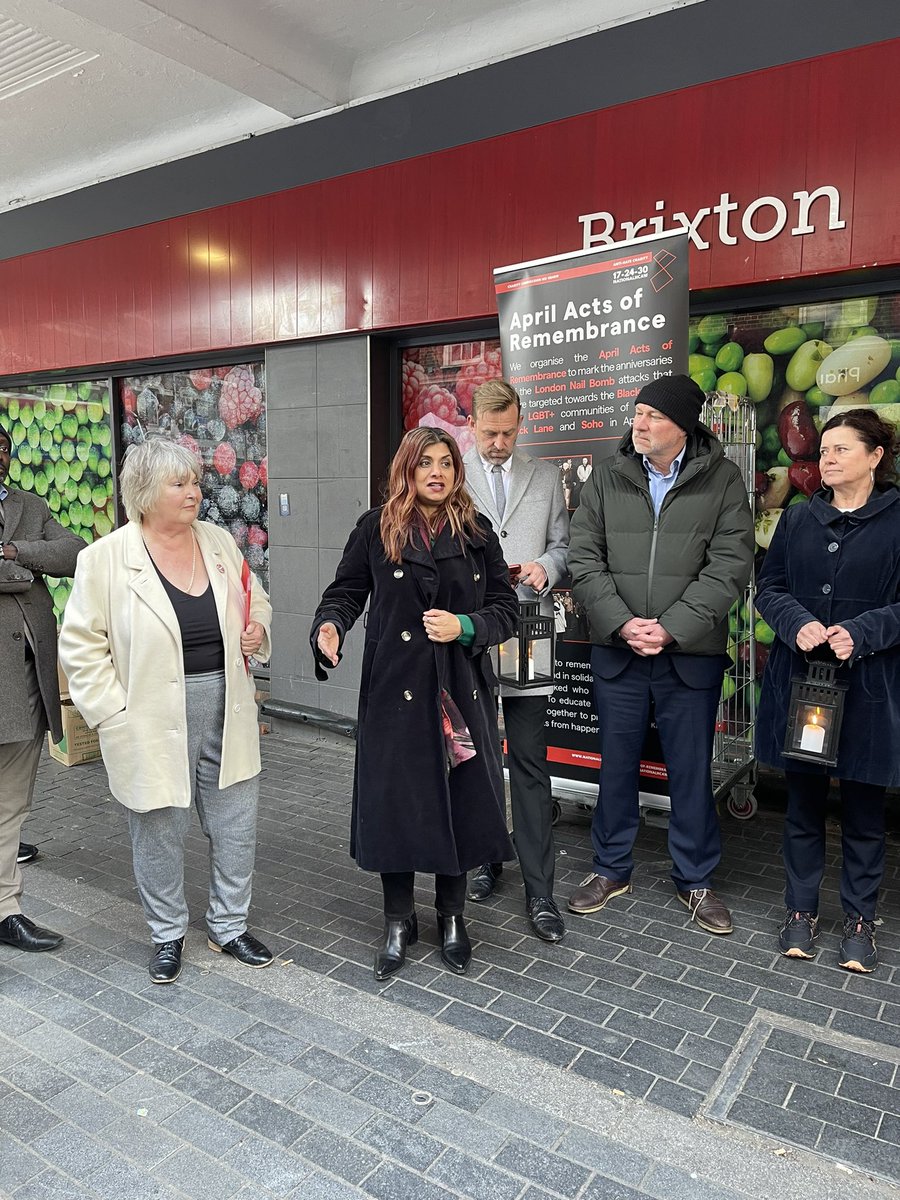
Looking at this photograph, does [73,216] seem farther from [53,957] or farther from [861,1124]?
[861,1124]

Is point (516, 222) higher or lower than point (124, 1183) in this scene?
higher

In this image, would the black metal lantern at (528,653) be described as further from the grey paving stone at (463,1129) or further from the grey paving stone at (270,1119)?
the grey paving stone at (270,1119)

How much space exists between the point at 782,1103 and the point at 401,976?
1270 mm

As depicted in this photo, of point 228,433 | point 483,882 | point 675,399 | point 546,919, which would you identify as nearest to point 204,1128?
point 546,919

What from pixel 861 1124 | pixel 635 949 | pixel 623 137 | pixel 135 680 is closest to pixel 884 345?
pixel 623 137

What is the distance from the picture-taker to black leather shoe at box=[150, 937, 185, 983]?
311cm

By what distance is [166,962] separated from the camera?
3131 mm

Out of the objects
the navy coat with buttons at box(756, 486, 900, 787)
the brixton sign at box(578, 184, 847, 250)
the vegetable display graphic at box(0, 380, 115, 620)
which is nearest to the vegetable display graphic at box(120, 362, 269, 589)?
the vegetable display graphic at box(0, 380, 115, 620)

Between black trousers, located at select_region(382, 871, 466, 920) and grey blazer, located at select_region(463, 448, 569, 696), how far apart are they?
109 centimetres

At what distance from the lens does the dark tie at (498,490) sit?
3625mm

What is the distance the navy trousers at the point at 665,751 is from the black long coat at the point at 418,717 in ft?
2.22

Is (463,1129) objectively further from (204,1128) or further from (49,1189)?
(49,1189)

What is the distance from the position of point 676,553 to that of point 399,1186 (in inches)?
88.0

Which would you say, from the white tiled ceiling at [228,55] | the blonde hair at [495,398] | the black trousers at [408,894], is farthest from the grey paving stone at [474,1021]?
the white tiled ceiling at [228,55]
